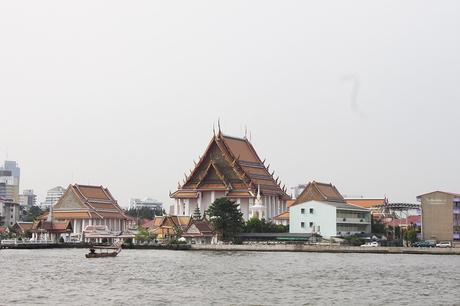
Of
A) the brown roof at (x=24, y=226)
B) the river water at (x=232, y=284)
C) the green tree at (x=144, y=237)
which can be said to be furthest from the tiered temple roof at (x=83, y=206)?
the river water at (x=232, y=284)

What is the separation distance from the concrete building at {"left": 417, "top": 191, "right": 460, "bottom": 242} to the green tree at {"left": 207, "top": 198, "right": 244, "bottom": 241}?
71.2ft

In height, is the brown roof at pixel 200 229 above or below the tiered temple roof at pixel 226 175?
below

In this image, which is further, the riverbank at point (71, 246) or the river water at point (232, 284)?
the riverbank at point (71, 246)

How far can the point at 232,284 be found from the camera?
40312 millimetres

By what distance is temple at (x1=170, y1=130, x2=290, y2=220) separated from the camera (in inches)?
4323

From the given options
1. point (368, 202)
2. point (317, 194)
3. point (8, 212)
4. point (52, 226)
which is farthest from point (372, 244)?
point (8, 212)

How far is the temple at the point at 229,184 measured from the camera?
110 metres

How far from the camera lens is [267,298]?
3400cm

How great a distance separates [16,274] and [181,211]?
226 feet

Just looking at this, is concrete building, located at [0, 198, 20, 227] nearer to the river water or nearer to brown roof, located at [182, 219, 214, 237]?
brown roof, located at [182, 219, 214, 237]

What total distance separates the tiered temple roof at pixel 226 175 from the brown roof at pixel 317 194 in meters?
7.22

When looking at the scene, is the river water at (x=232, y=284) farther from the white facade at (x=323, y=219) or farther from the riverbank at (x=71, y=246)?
the white facade at (x=323, y=219)

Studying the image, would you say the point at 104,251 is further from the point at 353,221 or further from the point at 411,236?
the point at 411,236

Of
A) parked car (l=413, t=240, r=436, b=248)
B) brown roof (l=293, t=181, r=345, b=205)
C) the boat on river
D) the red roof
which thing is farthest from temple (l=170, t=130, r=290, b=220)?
the boat on river
